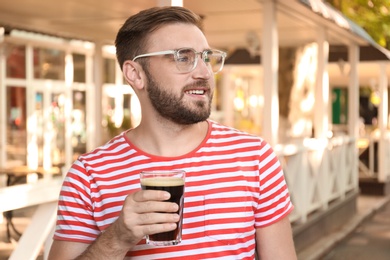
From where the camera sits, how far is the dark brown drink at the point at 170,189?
1.87 m

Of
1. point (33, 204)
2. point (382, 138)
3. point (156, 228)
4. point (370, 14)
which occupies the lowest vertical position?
point (382, 138)

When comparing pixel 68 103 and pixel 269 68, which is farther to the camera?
pixel 68 103

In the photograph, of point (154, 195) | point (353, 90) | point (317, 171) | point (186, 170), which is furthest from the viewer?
point (353, 90)

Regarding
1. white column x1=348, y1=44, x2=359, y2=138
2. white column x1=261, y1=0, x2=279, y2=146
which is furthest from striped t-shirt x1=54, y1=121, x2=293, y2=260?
white column x1=348, y1=44, x2=359, y2=138

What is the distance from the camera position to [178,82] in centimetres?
210

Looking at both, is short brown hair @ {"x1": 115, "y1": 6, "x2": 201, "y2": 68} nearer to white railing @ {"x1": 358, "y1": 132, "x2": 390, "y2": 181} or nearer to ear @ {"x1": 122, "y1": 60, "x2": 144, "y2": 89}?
ear @ {"x1": 122, "y1": 60, "x2": 144, "y2": 89}

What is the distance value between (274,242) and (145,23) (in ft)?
2.37

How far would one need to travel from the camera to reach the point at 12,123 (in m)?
14.2

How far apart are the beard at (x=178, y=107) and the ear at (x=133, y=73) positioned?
0.25 ft

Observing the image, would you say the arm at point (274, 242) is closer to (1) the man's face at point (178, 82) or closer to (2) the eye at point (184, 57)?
(1) the man's face at point (178, 82)

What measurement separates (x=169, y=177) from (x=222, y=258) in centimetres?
30

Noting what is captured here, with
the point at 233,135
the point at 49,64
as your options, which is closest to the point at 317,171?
the point at 233,135

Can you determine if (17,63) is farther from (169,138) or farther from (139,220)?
(139,220)

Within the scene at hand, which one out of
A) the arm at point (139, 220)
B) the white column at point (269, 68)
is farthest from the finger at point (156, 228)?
the white column at point (269, 68)
